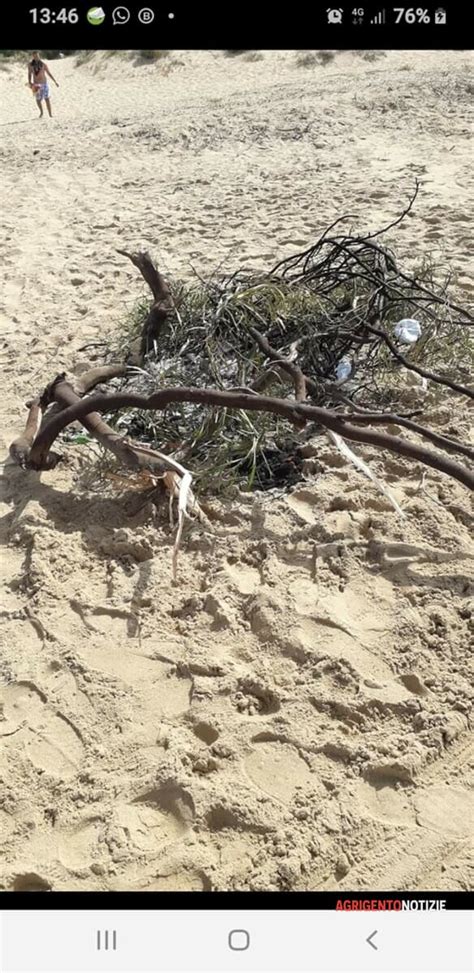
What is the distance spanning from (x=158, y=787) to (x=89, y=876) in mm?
256

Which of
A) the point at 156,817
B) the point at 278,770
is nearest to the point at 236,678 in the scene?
the point at 278,770

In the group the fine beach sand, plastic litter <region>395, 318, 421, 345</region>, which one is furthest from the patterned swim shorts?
plastic litter <region>395, 318, 421, 345</region>

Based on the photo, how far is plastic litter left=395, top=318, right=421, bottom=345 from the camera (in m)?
3.65

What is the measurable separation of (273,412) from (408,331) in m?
1.34

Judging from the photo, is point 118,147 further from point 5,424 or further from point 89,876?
point 89,876

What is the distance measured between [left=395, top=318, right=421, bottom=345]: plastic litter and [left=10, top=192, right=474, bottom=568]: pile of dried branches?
0.11ft

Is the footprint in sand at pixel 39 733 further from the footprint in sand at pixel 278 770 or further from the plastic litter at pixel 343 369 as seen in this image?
the plastic litter at pixel 343 369

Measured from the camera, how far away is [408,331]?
12.1ft

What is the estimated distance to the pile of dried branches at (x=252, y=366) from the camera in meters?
2.97

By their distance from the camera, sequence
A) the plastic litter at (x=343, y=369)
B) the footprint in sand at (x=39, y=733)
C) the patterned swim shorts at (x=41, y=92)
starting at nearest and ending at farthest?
the footprint in sand at (x=39, y=733) < the plastic litter at (x=343, y=369) < the patterned swim shorts at (x=41, y=92)

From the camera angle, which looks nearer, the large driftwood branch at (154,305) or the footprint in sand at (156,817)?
the footprint in sand at (156,817)

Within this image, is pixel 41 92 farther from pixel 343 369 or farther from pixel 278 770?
pixel 278 770
